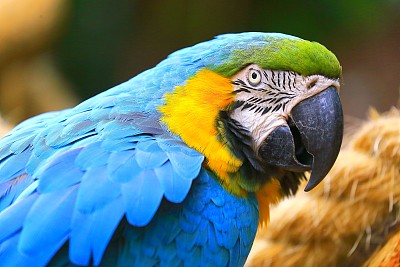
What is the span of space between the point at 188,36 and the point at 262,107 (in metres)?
1.86

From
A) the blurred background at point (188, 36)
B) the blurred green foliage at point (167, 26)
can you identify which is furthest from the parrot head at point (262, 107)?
the blurred green foliage at point (167, 26)

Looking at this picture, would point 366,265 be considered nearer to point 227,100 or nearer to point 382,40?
point 227,100

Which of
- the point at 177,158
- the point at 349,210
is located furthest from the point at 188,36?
the point at 177,158

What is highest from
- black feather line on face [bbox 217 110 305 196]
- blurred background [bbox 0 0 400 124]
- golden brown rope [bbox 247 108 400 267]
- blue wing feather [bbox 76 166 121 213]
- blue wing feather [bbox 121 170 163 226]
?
blue wing feather [bbox 76 166 121 213]

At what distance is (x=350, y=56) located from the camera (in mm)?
3031

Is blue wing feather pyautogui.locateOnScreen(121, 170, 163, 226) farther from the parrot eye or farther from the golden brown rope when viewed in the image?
the golden brown rope

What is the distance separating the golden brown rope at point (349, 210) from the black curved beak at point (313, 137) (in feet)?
0.46

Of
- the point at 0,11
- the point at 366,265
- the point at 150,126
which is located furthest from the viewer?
the point at 0,11

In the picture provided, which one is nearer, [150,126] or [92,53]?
[150,126]

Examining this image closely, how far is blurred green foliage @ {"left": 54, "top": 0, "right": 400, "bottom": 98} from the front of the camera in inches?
109

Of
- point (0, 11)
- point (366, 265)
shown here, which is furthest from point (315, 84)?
point (0, 11)

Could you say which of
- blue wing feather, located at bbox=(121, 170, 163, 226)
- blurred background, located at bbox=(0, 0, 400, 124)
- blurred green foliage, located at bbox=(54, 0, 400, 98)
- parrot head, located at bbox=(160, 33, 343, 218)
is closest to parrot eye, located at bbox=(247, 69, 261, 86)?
parrot head, located at bbox=(160, 33, 343, 218)

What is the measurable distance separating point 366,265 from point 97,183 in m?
0.56

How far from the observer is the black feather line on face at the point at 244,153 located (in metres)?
1.13
